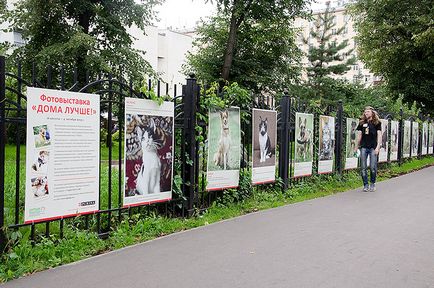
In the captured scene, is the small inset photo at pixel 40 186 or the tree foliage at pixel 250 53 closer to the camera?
the small inset photo at pixel 40 186

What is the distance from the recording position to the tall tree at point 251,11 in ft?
86.7

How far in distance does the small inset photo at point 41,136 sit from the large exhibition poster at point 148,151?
1.19 meters

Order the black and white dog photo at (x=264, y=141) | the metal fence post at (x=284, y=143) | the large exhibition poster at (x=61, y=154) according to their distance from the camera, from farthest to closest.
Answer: the metal fence post at (x=284, y=143), the black and white dog photo at (x=264, y=141), the large exhibition poster at (x=61, y=154)

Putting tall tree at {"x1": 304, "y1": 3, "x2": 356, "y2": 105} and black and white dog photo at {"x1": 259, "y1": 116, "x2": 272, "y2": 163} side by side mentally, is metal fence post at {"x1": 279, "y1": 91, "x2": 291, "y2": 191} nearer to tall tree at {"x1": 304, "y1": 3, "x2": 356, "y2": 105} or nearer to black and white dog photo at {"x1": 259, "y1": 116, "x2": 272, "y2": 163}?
black and white dog photo at {"x1": 259, "y1": 116, "x2": 272, "y2": 163}

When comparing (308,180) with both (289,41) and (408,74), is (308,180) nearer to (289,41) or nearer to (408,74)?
(408,74)

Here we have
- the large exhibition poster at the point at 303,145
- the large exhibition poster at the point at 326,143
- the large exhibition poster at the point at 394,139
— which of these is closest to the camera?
the large exhibition poster at the point at 303,145

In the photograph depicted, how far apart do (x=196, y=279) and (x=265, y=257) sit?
1059mm

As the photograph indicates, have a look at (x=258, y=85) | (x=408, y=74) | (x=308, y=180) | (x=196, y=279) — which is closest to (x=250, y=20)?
(x=258, y=85)

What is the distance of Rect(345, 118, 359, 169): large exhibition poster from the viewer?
12.2m

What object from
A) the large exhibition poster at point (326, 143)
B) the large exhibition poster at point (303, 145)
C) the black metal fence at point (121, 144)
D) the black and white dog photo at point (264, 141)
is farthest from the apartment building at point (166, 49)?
the black and white dog photo at point (264, 141)

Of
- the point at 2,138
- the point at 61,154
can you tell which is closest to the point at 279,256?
the point at 61,154

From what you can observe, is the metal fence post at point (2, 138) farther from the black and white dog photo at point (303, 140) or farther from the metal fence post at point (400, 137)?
the metal fence post at point (400, 137)

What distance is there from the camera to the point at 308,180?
10.7m

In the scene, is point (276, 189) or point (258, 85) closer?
point (276, 189)
